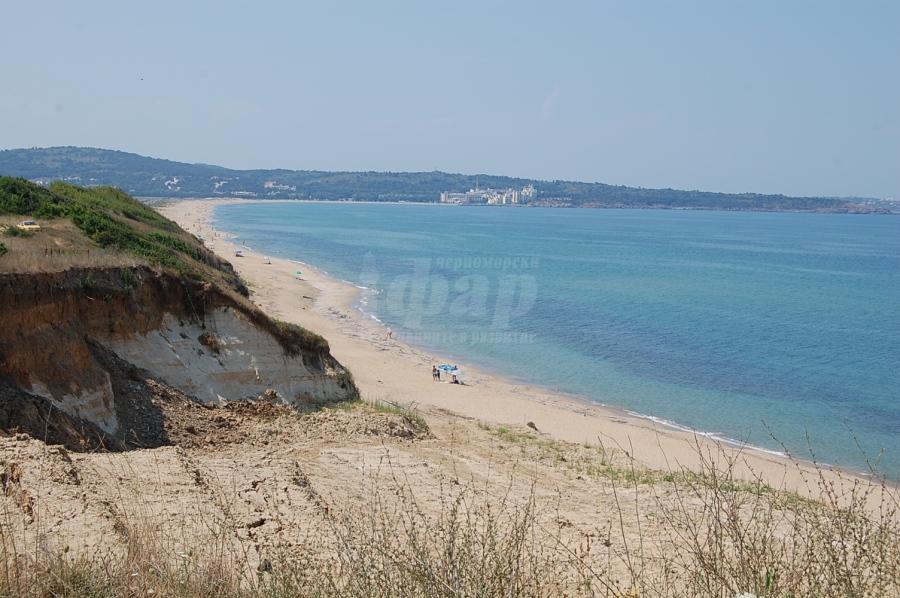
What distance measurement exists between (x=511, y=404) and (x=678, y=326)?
22.7m

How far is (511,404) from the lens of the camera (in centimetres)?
2727

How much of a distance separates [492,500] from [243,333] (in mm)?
8829

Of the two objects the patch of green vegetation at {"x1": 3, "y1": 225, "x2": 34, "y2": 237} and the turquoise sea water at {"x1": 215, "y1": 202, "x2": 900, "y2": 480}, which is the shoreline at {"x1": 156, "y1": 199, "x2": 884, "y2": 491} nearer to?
the turquoise sea water at {"x1": 215, "y1": 202, "x2": 900, "y2": 480}

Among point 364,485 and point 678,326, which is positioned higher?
point 364,485

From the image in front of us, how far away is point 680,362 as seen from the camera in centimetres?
3584

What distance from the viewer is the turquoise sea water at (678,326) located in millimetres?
27984

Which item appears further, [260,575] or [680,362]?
[680,362]

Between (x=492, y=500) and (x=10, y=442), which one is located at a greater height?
(x=10, y=442)

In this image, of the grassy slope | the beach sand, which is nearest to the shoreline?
the beach sand

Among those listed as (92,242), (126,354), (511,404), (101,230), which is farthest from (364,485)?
(511,404)

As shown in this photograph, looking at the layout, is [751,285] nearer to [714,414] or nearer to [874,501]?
[714,414]

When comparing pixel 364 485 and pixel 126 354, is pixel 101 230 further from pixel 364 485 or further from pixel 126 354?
pixel 364 485

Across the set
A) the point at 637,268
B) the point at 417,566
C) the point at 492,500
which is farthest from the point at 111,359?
the point at 637,268

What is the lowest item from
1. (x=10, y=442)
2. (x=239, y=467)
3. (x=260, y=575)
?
(x=239, y=467)
